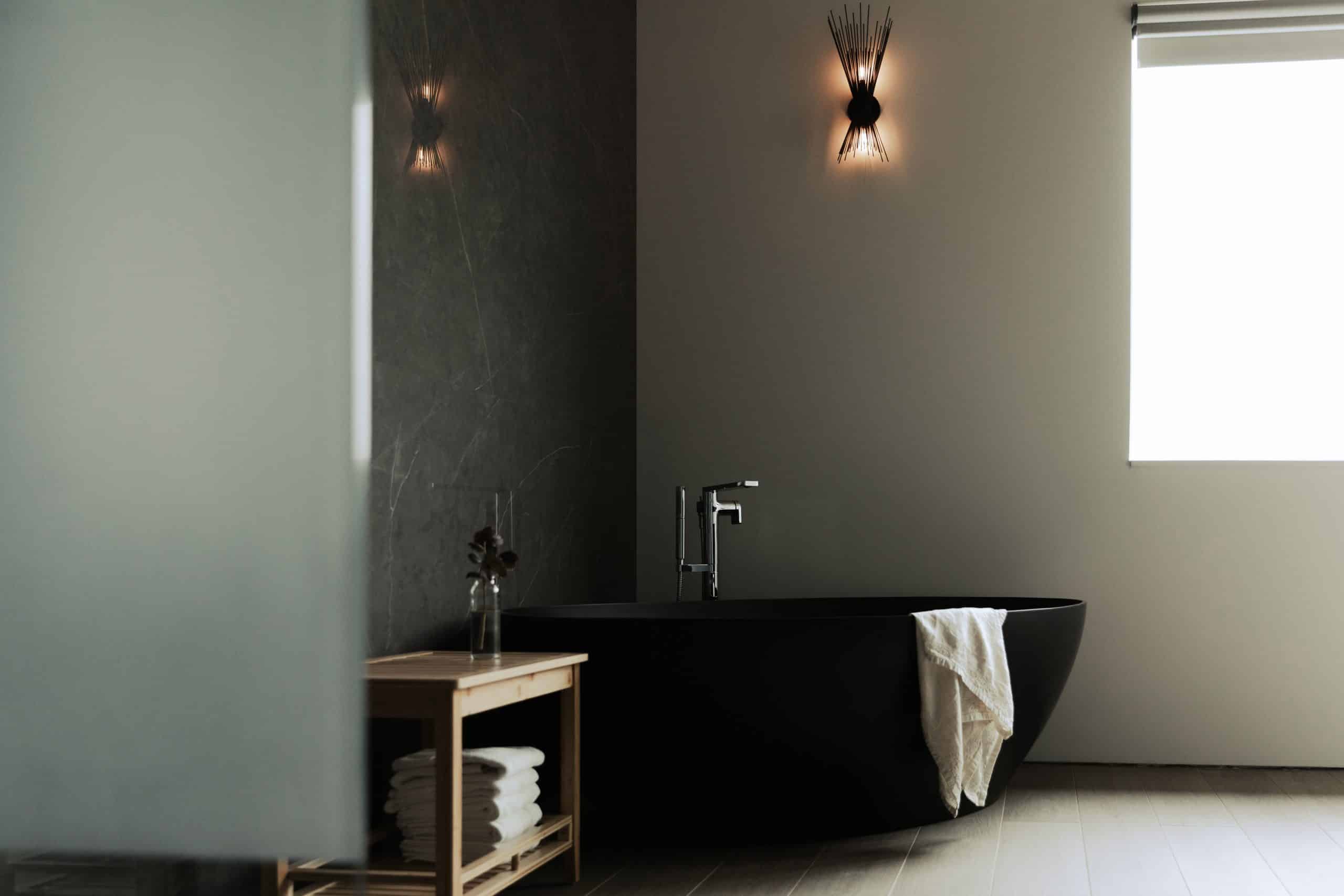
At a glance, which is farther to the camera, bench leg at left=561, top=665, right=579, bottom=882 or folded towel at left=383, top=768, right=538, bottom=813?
bench leg at left=561, top=665, right=579, bottom=882

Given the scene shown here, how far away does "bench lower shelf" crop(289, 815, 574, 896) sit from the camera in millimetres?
2084

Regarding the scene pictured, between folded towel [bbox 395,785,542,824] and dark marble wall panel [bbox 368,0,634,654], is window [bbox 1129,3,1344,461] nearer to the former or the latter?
dark marble wall panel [bbox 368,0,634,654]

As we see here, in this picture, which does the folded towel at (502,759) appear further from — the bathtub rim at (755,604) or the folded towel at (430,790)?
the bathtub rim at (755,604)

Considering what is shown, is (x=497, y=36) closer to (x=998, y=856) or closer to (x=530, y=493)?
(x=530, y=493)

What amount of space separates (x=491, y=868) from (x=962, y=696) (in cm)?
108

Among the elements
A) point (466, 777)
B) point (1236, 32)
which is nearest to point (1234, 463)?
point (1236, 32)

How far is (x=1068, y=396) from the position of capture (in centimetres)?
393

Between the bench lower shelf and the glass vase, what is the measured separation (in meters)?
0.35

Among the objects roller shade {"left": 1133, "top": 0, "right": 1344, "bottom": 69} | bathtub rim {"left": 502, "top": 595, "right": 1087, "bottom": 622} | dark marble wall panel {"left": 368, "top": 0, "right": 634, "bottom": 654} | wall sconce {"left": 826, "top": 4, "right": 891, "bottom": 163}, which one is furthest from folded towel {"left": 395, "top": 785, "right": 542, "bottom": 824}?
roller shade {"left": 1133, "top": 0, "right": 1344, "bottom": 69}

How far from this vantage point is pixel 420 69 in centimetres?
260

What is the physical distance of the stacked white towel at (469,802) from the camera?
2188mm

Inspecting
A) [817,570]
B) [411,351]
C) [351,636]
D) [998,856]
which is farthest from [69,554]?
[817,570]

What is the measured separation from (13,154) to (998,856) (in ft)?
8.46

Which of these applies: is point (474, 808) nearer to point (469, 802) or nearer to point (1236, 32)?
point (469, 802)
